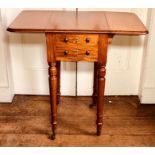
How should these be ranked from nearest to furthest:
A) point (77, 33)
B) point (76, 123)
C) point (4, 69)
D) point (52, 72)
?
point (77, 33), point (52, 72), point (76, 123), point (4, 69)

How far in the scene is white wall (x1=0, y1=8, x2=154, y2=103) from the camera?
1851 millimetres

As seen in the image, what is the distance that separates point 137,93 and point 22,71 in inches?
37.6

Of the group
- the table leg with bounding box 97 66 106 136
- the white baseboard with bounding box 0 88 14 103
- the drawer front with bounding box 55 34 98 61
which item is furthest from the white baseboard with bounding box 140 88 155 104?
the white baseboard with bounding box 0 88 14 103

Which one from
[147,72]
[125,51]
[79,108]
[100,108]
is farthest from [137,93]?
[100,108]

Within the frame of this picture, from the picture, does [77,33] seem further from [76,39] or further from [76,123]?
[76,123]

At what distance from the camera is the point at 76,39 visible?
1258 mm

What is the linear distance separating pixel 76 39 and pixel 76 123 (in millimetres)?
684

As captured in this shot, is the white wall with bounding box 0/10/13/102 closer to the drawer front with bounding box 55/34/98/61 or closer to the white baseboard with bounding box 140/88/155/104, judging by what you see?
the drawer front with bounding box 55/34/98/61

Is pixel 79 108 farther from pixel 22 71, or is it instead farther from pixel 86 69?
pixel 22 71

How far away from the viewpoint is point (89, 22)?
1347 mm

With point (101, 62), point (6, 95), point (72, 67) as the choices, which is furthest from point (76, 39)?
point (6, 95)

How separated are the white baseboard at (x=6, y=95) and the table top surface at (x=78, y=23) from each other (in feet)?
2.20

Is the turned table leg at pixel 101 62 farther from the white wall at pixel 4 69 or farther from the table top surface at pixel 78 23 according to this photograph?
the white wall at pixel 4 69

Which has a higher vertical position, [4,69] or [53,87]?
[53,87]
